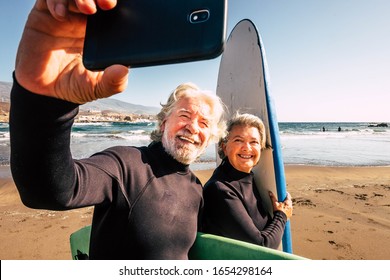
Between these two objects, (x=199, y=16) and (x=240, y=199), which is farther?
(x=240, y=199)

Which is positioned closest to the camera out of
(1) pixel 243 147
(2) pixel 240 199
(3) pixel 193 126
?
(3) pixel 193 126

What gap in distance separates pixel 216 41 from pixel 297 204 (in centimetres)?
523

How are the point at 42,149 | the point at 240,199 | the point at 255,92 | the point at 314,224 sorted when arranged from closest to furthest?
the point at 42,149 < the point at 240,199 < the point at 255,92 < the point at 314,224

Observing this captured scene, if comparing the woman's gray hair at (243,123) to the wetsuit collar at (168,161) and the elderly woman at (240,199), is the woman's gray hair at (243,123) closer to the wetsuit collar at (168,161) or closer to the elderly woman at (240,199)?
the elderly woman at (240,199)

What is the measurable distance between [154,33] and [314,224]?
14.5ft

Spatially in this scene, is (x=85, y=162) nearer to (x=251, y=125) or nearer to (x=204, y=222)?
(x=204, y=222)

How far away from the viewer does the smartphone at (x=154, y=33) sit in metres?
0.79

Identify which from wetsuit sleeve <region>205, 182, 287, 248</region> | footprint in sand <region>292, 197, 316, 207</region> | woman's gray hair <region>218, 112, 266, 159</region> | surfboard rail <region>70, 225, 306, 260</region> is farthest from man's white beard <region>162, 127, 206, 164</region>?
footprint in sand <region>292, 197, 316, 207</region>

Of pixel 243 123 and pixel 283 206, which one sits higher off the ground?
pixel 243 123

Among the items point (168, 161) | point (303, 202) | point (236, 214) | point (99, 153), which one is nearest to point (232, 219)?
point (236, 214)

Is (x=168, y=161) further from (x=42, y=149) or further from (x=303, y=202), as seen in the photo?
(x=303, y=202)

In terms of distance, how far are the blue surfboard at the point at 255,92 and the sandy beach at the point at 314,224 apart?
1499 mm

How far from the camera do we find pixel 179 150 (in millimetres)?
1831

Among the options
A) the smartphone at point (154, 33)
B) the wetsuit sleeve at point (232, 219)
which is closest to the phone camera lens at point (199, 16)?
the smartphone at point (154, 33)
